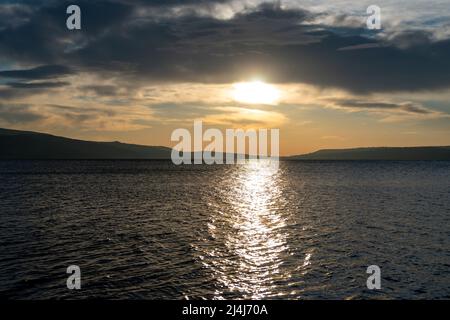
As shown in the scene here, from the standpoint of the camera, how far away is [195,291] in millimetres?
23797

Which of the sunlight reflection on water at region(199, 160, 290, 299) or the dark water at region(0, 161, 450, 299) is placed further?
Result: the sunlight reflection on water at region(199, 160, 290, 299)

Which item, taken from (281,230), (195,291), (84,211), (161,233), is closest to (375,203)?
(281,230)

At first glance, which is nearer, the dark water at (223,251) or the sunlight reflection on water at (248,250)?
the dark water at (223,251)

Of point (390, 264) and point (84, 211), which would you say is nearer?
point (390, 264)

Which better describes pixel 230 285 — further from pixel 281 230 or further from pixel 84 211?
pixel 84 211

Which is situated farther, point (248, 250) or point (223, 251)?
point (248, 250)

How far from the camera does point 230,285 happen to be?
82.2ft
